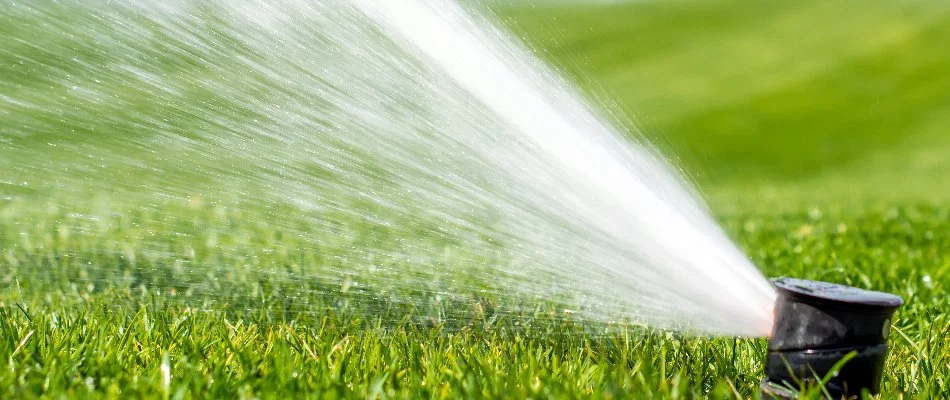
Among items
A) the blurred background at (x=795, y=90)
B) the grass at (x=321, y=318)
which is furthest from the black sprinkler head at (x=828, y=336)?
the blurred background at (x=795, y=90)

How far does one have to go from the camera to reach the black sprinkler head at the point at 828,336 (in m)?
1.94

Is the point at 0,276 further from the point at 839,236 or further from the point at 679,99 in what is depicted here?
the point at 679,99

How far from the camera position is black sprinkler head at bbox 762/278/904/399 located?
6.38 feet

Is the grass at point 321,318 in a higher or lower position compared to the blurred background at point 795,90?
lower

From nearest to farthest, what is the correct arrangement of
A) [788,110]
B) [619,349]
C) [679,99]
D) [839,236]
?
[619,349] → [839,236] → [788,110] → [679,99]

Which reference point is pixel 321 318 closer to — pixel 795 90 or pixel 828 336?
pixel 828 336

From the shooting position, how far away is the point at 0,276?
3486 mm

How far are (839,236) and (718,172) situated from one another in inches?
620

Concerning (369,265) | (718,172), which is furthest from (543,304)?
(718,172)

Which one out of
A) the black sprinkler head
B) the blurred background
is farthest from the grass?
the blurred background

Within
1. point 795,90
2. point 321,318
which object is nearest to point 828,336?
point 321,318

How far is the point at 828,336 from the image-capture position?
1984mm

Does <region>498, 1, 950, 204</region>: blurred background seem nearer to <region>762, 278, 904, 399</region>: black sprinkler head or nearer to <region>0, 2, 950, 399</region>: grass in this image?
<region>0, 2, 950, 399</region>: grass

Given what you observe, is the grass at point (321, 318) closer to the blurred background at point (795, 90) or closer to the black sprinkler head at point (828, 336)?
the black sprinkler head at point (828, 336)
